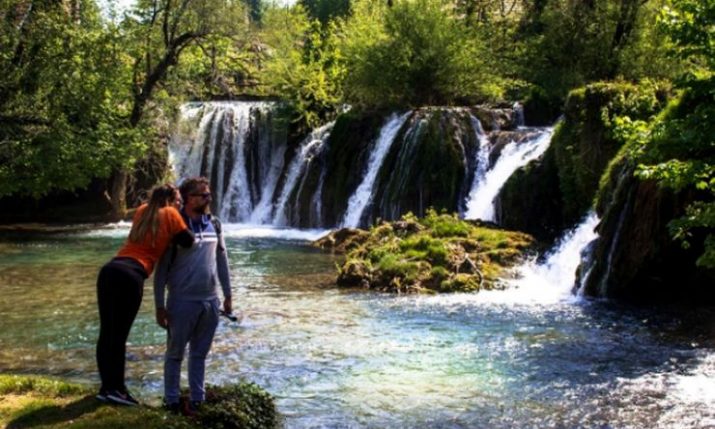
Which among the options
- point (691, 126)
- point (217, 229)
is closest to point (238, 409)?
point (217, 229)

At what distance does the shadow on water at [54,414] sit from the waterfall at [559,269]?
29.9 feet

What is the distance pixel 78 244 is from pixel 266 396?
1707 cm

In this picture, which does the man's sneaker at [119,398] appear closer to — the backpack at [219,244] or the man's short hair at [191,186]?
the backpack at [219,244]

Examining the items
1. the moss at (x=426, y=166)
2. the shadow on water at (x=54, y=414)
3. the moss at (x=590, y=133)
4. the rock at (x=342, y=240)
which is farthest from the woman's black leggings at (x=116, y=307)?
the moss at (x=426, y=166)

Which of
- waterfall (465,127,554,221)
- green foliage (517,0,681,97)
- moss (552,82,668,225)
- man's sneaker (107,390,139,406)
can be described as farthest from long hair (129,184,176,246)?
green foliage (517,0,681,97)

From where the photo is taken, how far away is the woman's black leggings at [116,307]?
19.3 ft

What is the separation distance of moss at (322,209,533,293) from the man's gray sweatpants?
8.79 metres

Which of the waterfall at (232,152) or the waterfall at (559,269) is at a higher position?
the waterfall at (232,152)

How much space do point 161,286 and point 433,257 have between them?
10.4 m

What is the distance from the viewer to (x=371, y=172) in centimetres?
2567

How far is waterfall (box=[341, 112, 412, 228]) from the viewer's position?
25.0 metres

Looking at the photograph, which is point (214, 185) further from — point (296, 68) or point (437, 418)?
point (437, 418)

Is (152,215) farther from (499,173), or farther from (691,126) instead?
(499,173)

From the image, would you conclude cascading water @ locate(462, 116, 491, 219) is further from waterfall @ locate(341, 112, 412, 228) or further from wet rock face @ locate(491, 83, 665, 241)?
waterfall @ locate(341, 112, 412, 228)
